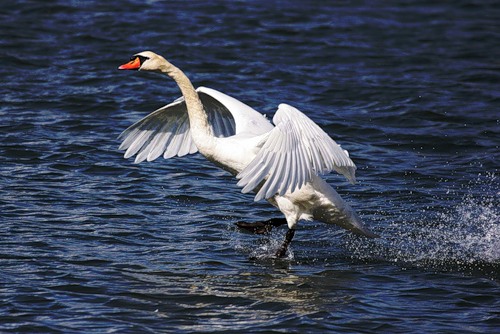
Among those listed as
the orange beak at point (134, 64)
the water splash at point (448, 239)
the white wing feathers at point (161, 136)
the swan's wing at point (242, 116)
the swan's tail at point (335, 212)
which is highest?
the orange beak at point (134, 64)

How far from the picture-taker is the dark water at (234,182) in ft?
25.6

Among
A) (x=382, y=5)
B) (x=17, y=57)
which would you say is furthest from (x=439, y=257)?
(x=382, y=5)

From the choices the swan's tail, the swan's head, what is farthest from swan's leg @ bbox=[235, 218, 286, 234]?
the swan's head

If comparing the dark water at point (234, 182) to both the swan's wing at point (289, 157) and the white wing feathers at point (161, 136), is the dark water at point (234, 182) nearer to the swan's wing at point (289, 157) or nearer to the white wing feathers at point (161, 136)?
the white wing feathers at point (161, 136)

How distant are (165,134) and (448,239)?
295 centimetres

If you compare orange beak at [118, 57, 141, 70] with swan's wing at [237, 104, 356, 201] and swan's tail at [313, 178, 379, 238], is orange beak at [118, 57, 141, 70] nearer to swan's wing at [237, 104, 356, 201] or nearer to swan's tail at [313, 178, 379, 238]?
swan's wing at [237, 104, 356, 201]

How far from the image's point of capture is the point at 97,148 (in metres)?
12.6

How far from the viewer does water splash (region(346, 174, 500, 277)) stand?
29.8 feet

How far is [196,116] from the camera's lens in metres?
8.91

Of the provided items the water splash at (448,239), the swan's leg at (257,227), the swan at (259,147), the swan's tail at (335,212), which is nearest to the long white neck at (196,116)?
the swan at (259,147)

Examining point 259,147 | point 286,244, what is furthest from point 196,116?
point 286,244

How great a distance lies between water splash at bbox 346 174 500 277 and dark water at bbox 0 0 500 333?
0.10 feet

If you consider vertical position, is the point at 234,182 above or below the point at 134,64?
below

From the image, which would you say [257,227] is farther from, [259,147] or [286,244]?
[259,147]
